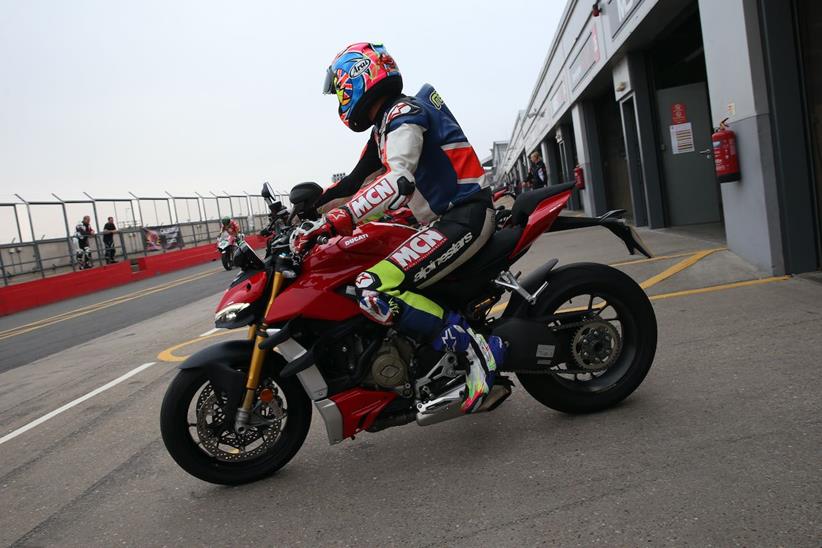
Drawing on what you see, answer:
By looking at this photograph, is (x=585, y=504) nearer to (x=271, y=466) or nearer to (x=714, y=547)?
(x=714, y=547)

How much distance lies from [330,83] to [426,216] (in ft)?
2.83

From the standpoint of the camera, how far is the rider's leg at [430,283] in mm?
3193

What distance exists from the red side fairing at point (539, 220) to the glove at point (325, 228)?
0.91 m

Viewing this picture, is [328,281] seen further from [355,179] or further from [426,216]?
Result: [355,179]

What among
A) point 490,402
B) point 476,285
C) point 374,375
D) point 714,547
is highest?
point 476,285

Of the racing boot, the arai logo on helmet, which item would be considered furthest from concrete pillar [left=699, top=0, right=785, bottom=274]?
the arai logo on helmet

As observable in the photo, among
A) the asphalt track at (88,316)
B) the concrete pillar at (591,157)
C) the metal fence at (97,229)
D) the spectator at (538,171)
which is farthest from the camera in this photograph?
the metal fence at (97,229)

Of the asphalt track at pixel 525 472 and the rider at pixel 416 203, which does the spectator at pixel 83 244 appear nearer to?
the asphalt track at pixel 525 472

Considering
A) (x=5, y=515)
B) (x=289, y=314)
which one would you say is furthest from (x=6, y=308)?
(x=289, y=314)

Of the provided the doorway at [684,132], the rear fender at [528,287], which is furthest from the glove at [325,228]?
the doorway at [684,132]

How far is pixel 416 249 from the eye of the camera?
3.29 m

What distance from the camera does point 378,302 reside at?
3145 mm

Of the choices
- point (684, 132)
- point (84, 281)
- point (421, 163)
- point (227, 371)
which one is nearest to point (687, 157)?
point (684, 132)

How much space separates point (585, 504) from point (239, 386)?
168cm
